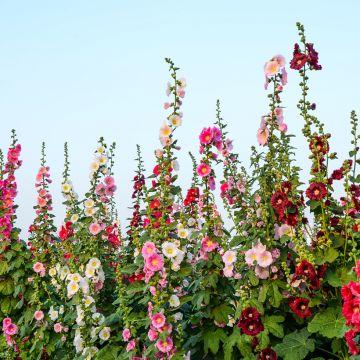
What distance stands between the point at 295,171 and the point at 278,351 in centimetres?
130

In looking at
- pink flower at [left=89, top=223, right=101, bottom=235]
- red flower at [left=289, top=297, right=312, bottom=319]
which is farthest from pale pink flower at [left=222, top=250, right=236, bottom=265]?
pink flower at [left=89, top=223, right=101, bottom=235]

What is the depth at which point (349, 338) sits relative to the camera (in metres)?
3.08

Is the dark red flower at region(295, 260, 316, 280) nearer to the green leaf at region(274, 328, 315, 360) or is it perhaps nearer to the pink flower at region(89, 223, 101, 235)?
the green leaf at region(274, 328, 315, 360)

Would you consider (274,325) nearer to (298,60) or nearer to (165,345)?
(165,345)

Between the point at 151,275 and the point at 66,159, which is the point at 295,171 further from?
the point at 66,159

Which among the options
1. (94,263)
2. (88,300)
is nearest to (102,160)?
(94,263)

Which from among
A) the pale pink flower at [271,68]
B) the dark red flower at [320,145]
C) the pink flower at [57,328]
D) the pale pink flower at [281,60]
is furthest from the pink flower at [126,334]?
the pale pink flower at [281,60]

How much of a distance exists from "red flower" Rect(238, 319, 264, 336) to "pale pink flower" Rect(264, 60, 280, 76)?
186cm

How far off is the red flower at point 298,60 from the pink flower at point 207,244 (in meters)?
1.45

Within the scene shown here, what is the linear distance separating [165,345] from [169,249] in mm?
678

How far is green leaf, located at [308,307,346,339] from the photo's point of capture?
3791 mm

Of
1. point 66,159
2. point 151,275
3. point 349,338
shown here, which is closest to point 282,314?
point 151,275

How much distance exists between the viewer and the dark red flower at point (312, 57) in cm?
445

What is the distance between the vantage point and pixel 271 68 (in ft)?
15.0
